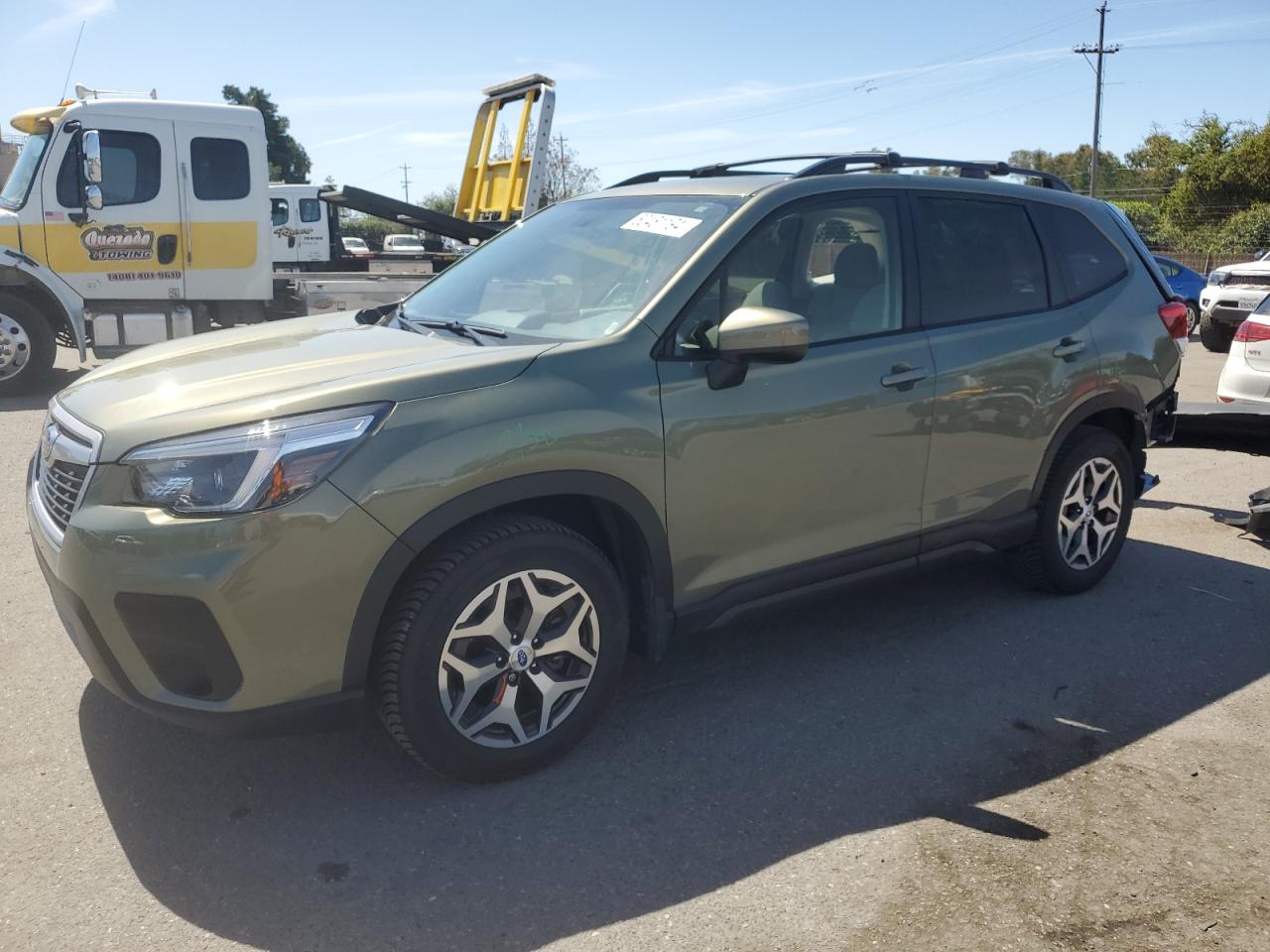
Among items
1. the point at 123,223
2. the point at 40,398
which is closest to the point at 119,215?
the point at 123,223

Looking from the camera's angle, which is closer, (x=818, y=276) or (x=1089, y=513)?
(x=818, y=276)

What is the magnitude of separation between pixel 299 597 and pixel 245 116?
32.6ft

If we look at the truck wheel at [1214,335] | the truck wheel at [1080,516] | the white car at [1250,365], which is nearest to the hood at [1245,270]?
the truck wheel at [1214,335]

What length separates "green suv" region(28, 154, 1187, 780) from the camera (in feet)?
9.21

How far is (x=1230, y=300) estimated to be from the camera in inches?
642

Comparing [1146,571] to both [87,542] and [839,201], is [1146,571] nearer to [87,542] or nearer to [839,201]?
[839,201]

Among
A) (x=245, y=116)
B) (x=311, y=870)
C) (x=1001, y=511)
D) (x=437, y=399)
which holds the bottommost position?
(x=311, y=870)

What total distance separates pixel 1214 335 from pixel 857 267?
15031 mm

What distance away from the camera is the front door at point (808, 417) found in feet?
11.4

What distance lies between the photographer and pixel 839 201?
3.98 m

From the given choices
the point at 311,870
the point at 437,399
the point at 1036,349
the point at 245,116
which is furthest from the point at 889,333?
the point at 245,116

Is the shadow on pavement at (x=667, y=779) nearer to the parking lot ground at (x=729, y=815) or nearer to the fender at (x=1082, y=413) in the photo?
the parking lot ground at (x=729, y=815)

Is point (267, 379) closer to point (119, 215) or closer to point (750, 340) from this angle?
point (750, 340)

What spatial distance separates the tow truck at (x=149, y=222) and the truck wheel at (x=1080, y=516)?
7798mm
